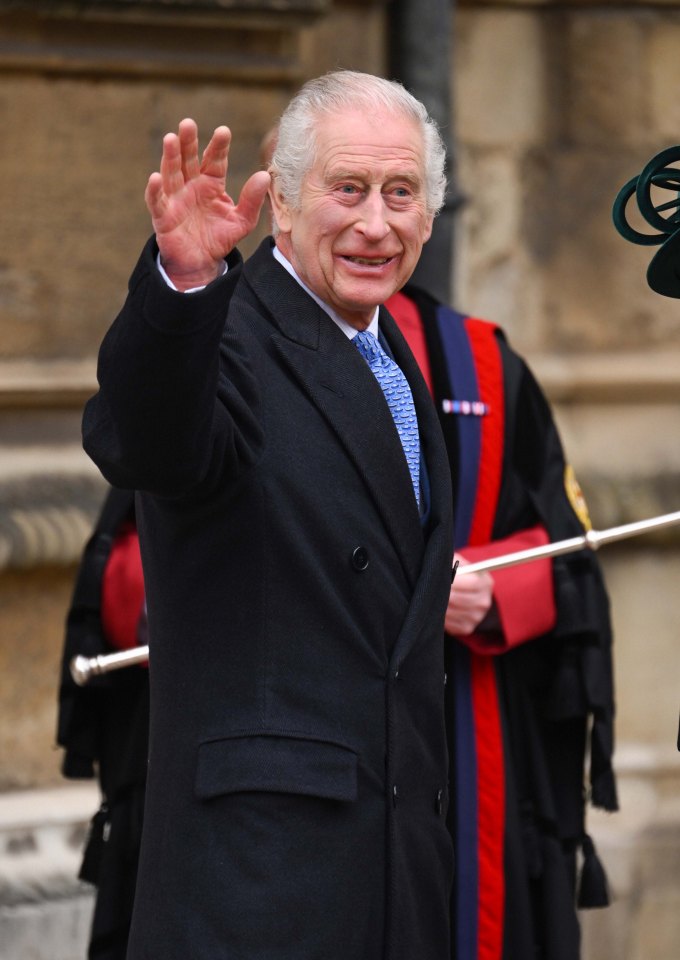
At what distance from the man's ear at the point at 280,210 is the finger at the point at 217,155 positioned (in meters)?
0.48

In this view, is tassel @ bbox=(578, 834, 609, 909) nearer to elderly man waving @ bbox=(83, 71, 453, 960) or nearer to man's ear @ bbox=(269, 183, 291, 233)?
elderly man waving @ bbox=(83, 71, 453, 960)

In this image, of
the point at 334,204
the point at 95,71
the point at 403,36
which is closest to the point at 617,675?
the point at 403,36

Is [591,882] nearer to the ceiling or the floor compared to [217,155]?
nearer to the floor

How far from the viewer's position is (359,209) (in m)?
2.62

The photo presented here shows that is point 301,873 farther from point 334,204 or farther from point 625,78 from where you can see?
point 625,78

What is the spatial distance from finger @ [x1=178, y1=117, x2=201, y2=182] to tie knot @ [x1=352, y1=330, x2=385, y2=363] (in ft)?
1.84

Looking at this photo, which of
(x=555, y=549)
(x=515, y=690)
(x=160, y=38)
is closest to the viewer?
(x=555, y=549)

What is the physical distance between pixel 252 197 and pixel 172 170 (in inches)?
3.8

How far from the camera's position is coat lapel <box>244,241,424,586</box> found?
2.52 meters

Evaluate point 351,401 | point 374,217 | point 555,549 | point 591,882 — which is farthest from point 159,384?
point 591,882

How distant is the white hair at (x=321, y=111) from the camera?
264cm

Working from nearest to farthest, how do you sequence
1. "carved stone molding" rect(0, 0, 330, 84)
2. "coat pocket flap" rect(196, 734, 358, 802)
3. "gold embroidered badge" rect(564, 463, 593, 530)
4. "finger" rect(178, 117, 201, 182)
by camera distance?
"finger" rect(178, 117, 201, 182) → "coat pocket flap" rect(196, 734, 358, 802) → "gold embroidered badge" rect(564, 463, 593, 530) → "carved stone molding" rect(0, 0, 330, 84)

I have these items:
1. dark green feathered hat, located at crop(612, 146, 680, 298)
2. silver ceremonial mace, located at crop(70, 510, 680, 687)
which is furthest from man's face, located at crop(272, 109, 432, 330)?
silver ceremonial mace, located at crop(70, 510, 680, 687)

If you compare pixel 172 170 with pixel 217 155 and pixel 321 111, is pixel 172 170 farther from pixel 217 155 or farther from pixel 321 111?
pixel 321 111
